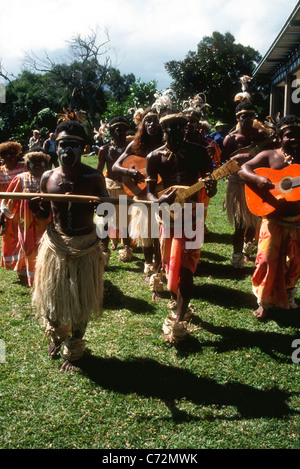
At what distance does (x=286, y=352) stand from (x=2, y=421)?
249cm

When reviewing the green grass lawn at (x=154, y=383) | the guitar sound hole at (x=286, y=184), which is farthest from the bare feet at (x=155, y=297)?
the guitar sound hole at (x=286, y=184)

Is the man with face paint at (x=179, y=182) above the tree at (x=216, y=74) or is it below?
below

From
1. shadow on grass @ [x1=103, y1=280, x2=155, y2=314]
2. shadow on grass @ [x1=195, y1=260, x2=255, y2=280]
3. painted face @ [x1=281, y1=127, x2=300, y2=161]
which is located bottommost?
shadow on grass @ [x1=103, y1=280, x2=155, y2=314]

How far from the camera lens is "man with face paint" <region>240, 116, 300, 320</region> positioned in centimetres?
393

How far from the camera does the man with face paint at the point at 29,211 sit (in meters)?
4.93

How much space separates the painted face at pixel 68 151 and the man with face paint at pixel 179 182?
0.87m

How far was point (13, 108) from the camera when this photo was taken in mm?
34500

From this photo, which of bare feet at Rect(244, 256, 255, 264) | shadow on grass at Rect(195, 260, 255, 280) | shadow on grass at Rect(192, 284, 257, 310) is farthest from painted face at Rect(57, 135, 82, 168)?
bare feet at Rect(244, 256, 255, 264)

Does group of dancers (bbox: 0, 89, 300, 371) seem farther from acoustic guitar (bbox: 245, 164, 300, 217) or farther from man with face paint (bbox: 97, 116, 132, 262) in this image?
man with face paint (bbox: 97, 116, 132, 262)

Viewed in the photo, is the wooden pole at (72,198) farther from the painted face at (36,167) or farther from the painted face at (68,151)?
the painted face at (36,167)

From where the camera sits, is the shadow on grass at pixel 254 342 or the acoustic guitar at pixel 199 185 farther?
the shadow on grass at pixel 254 342

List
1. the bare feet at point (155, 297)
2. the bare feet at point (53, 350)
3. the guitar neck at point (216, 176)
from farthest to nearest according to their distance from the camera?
the bare feet at point (155, 297) < the bare feet at point (53, 350) < the guitar neck at point (216, 176)

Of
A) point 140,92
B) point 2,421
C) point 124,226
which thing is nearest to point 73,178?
point 2,421
